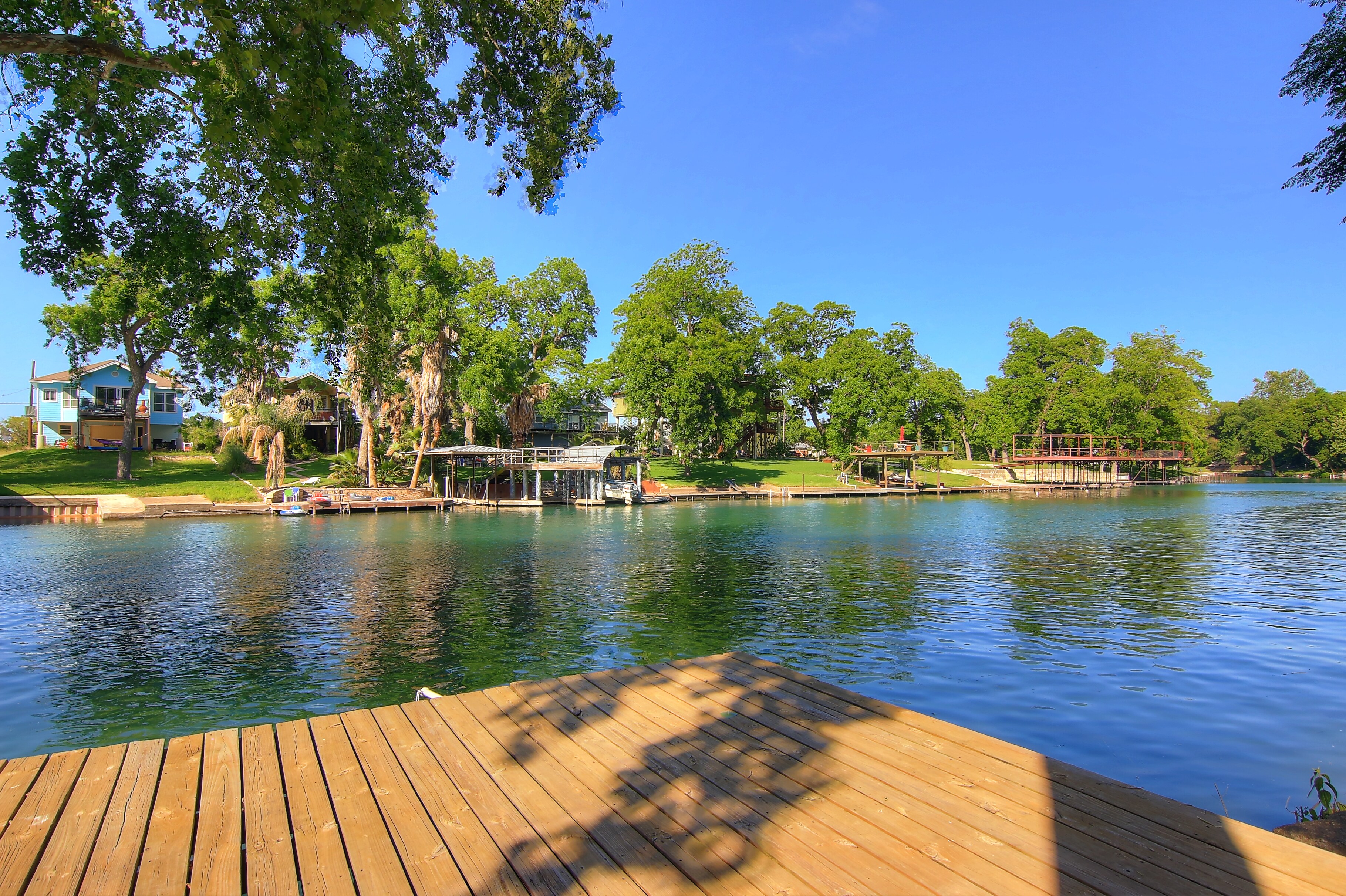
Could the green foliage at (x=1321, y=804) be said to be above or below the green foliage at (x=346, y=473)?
below

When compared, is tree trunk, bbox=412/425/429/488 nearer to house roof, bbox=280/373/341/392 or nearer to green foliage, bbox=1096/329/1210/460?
house roof, bbox=280/373/341/392

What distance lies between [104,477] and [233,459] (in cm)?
678

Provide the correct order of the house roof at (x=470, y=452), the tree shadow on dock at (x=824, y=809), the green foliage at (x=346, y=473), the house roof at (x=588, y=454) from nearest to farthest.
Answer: the tree shadow on dock at (x=824, y=809), the house roof at (x=470, y=452), the green foliage at (x=346, y=473), the house roof at (x=588, y=454)

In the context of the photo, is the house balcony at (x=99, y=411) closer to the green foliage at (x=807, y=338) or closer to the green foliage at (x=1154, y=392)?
Answer: the green foliage at (x=807, y=338)

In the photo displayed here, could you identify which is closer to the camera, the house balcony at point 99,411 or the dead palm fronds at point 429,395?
the dead palm fronds at point 429,395

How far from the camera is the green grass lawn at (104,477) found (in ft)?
126

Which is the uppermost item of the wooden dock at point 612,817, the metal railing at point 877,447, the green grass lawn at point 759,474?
the metal railing at point 877,447

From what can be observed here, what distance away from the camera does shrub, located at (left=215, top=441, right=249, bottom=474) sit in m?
45.3

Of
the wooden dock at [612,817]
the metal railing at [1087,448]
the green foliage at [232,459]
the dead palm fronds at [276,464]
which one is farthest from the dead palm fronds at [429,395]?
the metal railing at [1087,448]

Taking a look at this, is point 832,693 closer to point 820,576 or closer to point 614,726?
point 614,726

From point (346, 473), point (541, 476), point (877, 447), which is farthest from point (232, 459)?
point (877, 447)

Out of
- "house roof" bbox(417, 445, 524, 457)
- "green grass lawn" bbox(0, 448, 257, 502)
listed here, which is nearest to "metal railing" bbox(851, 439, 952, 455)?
"house roof" bbox(417, 445, 524, 457)

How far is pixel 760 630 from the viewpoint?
11.7 metres

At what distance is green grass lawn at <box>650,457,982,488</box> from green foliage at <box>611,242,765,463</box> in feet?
6.03
